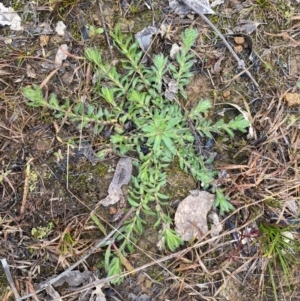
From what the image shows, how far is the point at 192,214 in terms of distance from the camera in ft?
9.52

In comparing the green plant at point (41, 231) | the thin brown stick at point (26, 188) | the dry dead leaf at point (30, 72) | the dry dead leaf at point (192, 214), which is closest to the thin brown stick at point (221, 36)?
the dry dead leaf at point (192, 214)

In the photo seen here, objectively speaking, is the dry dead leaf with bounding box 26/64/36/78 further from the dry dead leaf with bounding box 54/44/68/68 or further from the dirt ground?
the dry dead leaf with bounding box 54/44/68/68

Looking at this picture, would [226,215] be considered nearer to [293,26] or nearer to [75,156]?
[75,156]

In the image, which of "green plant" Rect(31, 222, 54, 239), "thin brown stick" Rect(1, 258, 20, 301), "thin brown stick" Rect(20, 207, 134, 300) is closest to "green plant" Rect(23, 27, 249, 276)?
"thin brown stick" Rect(20, 207, 134, 300)

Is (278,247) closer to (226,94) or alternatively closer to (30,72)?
(226,94)

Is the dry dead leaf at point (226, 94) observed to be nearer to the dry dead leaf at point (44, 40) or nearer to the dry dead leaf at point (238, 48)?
the dry dead leaf at point (238, 48)

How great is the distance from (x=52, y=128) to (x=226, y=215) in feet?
4.04

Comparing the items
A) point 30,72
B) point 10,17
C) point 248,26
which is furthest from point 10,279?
point 248,26

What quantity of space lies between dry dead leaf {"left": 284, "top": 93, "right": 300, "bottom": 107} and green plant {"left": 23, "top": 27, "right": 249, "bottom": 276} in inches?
13.4

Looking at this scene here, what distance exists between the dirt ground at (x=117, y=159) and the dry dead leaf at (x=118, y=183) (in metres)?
0.04

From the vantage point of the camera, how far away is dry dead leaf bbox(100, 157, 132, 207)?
9.51 feet

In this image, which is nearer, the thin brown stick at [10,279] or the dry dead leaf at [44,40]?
the thin brown stick at [10,279]

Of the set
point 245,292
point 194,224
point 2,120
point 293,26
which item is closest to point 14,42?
point 2,120

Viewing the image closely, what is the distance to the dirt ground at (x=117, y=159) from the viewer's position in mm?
2871
